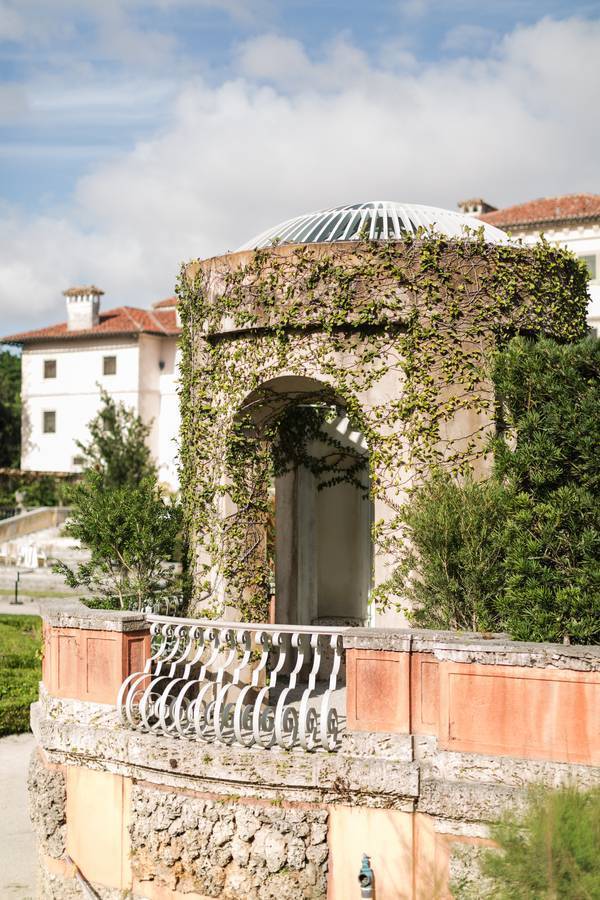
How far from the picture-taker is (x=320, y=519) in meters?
12.2

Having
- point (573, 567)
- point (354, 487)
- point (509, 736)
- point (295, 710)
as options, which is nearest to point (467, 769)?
point (509, 736)

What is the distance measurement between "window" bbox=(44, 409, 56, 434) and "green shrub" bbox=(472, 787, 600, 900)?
45.9 m

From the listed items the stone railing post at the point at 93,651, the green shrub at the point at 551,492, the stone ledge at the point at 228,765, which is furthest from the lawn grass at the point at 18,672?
the green shrub at the point at 551,492

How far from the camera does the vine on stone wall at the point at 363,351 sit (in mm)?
8383

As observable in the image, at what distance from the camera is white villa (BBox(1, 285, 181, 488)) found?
45.8 m

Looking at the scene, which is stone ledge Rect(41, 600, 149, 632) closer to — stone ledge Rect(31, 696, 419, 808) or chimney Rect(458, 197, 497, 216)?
stone ledge Rect(31, 696, 419, 808)

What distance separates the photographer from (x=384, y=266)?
848 centimetres

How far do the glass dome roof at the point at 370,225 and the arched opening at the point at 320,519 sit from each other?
6.39 ft

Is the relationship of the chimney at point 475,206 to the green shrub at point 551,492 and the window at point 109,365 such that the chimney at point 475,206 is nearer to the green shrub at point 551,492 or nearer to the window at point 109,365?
the window at point 109,365

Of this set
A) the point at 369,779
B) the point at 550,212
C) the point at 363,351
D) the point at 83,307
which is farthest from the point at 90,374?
the point at 369,779

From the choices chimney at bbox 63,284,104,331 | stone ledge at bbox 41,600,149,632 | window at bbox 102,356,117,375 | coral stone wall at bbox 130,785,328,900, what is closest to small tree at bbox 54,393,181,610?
stone ledge at bbox 41,600,149,632

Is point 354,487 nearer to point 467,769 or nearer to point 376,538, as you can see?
point 376,538

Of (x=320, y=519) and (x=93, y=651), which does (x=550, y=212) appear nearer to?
(x=320, y=519)

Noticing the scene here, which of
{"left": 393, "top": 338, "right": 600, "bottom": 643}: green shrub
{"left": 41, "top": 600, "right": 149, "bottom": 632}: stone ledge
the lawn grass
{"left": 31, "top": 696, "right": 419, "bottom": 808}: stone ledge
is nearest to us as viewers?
{"left": 31, "top": 696, "right": 419, "bottom": 808}: stone ledge
